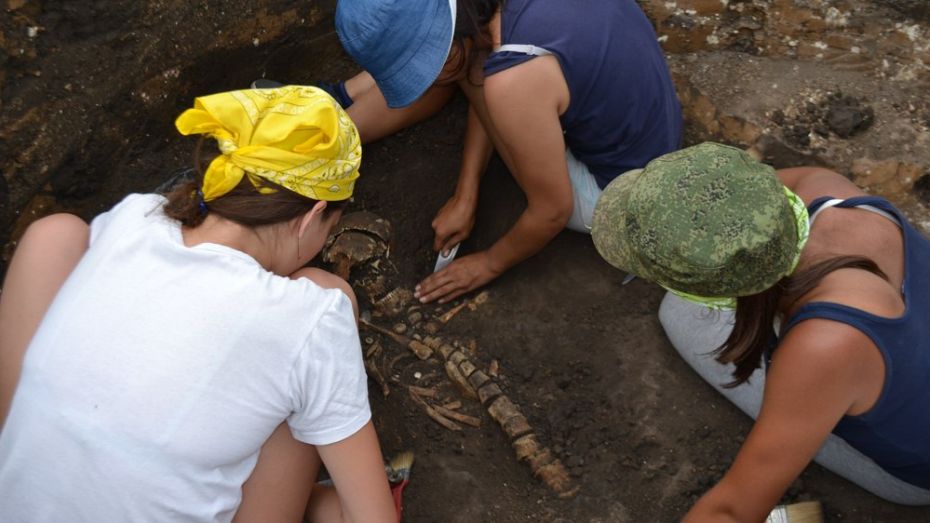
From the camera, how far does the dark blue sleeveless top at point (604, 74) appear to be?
2.24 meters

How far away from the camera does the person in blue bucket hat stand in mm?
2168

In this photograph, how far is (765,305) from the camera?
5.95ft

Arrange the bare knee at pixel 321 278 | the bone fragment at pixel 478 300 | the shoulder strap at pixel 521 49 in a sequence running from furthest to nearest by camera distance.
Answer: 1. the bone fragment at pixel 478 300
2. the shoulder strap at pixel 521 49
3. the bare knee at pixel 321 278

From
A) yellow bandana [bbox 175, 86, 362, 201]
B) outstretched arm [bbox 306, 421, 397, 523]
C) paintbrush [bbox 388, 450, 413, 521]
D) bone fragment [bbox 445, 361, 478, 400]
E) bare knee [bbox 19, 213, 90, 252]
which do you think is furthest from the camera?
bone fragment [bbox 445, 361, 478, 400]

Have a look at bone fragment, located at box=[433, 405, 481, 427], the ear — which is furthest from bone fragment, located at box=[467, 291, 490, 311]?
the ear

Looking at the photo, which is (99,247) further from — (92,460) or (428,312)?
(428,312)

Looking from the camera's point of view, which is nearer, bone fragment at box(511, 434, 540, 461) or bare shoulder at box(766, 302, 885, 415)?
bare shoulder at box(766, 302, 885, 415)

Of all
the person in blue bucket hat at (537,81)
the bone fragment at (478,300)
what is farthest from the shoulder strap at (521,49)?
the bone fragment at (478,300)

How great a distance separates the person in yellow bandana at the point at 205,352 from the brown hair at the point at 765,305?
867 mm

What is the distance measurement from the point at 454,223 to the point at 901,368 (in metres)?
1.59

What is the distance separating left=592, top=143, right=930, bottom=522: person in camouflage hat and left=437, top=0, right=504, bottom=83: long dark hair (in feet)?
1.96

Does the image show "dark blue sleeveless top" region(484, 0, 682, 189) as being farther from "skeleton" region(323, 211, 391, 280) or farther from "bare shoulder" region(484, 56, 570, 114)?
"skeleton" region(323, 211, 391, 280)

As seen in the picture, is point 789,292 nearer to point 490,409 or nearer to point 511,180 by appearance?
point 490,409

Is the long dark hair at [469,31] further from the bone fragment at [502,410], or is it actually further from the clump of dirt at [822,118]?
the clump of dirt at [822,118]
